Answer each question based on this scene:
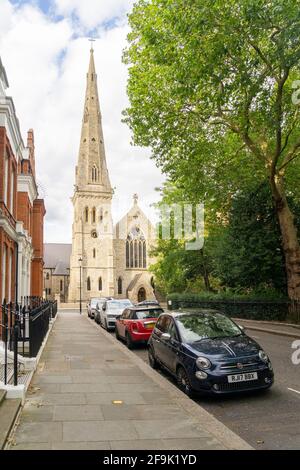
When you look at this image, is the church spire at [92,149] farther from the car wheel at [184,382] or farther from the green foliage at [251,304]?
the car wheel at [184,382]

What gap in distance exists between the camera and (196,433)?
5391 mm

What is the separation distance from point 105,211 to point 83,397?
59.1m

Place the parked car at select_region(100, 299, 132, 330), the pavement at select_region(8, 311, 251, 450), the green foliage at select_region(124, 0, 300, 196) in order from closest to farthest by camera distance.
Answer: the pavement at select_region(8, 311, 251, 450) → the green foliage at select_region(124, 0, 300, 196) → the parked car at select_region(100, 299, 132, 330)

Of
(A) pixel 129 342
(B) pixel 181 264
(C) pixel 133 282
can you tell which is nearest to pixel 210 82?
(A) pixel 129 342

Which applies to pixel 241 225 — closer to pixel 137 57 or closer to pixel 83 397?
pixel 137 57

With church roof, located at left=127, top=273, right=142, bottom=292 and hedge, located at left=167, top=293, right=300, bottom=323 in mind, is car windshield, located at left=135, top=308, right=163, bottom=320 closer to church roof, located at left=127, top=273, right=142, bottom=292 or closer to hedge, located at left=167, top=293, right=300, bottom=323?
hedge, located at left=167, top=293, right=300, bottom=323

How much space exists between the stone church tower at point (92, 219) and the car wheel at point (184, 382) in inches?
2123

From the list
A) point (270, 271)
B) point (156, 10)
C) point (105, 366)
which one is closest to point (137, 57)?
point (156, 10)

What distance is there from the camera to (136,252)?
67.4 m

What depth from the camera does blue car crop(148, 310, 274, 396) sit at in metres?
7.34

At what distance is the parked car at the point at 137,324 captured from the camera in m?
14.5

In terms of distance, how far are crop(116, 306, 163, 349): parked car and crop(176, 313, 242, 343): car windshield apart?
5.32 metres

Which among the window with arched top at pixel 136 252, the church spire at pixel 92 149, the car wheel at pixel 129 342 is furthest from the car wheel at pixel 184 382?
the window with arched top at pixel 136 252

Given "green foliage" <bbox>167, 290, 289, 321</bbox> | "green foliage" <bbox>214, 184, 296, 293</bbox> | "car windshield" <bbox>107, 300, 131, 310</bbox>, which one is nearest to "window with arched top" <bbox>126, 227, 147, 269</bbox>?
"green foliage" <bbox>167, 290, 289, 321</bbox>
